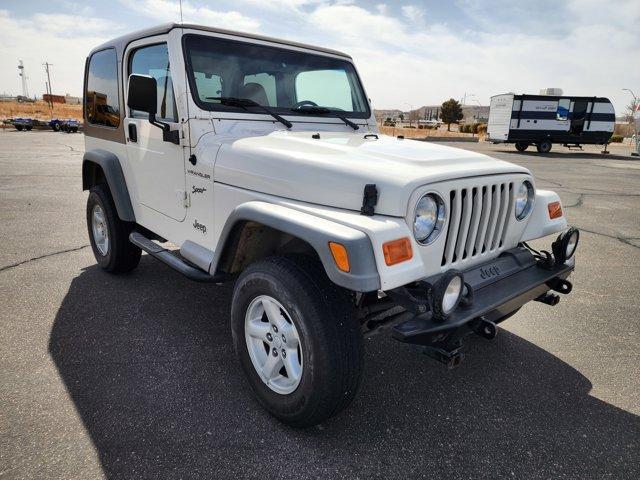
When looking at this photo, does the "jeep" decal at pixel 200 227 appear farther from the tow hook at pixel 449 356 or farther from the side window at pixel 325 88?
the tow hook at pixel 449 356

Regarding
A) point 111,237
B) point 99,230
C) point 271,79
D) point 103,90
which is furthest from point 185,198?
point 99,230

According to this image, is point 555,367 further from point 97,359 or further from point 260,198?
point 97,359

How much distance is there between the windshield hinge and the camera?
6.86 ft

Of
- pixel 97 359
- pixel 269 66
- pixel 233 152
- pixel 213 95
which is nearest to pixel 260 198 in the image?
pixel 233 152

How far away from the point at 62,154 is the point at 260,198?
56.4 feet

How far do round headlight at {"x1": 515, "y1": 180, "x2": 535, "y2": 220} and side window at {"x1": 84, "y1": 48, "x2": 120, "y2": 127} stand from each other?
3347 millimetres

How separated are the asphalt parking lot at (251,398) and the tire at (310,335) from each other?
21cm

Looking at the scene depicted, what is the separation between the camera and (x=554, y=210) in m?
3.03

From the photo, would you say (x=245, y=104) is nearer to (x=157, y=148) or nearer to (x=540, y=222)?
(x=157, y=148)

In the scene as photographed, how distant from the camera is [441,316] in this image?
1989mm

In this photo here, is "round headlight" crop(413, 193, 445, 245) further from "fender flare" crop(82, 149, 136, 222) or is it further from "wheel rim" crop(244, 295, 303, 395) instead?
"fender flare" crop(82, 149, 136, 222)

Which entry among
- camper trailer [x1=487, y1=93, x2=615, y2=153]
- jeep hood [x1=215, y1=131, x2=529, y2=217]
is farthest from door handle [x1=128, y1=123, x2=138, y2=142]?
camper trailer [x1=487, y1=93, x2=615, y2=153]

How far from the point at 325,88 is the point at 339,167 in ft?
A: 5.72

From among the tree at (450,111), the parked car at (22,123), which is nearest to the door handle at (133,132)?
the parked car at (22,123)
